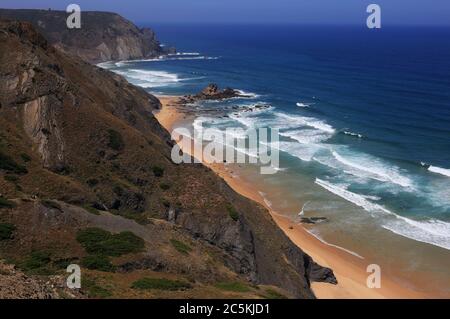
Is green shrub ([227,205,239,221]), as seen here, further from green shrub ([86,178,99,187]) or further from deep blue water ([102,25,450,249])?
deep blue water ([102,25,450,249])

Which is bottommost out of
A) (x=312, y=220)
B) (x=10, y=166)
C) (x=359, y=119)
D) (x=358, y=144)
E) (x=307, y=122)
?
(x=312, y=220)

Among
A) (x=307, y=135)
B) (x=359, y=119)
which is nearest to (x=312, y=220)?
(x=307, y=135)

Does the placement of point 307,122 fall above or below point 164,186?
below

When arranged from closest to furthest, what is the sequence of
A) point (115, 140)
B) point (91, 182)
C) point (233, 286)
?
point (233, 286)
point (91, 182)
point (115, 140)

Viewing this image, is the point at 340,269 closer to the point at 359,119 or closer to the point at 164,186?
the point at 164,186

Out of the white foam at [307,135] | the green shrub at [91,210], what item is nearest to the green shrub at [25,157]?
the green shrub at [91,210]

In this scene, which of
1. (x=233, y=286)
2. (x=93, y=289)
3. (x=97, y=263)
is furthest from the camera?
(x=233, y=286)
